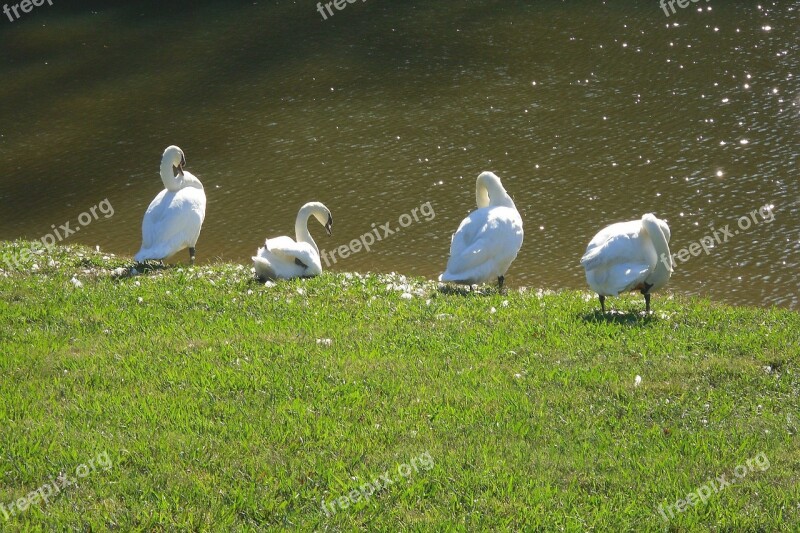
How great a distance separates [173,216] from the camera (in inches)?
495

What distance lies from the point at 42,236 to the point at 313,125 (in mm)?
→ 6267

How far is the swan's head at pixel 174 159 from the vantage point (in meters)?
13.6

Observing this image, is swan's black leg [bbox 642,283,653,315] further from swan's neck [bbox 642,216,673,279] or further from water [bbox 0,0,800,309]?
water [bbox 0,0,800,309]

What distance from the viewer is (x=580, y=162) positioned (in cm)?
1644

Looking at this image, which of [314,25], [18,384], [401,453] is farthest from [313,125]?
[401,453]

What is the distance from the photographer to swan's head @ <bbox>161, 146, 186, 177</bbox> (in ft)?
44.5

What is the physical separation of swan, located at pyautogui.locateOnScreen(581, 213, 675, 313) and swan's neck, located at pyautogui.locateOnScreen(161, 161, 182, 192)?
21.6 feet

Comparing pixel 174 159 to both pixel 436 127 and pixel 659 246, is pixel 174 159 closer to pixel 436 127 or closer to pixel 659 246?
pixel 436 127

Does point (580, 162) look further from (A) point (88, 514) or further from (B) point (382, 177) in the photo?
(A) point (88, 514)

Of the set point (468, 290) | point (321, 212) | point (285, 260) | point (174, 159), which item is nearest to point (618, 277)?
point (468, 290)

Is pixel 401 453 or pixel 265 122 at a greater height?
pixel 401 453

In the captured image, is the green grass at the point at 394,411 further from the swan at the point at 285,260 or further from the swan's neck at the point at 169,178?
the swan's neck at the point at 169,178

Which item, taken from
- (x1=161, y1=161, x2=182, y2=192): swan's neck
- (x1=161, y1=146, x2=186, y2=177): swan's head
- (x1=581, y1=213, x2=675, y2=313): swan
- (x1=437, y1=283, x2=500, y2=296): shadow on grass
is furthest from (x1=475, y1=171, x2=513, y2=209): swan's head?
(x1=161, y1=146, x2=186, y2=177): swan's head

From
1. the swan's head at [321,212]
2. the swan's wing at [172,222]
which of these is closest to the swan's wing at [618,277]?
the swan's head at [321,212]
